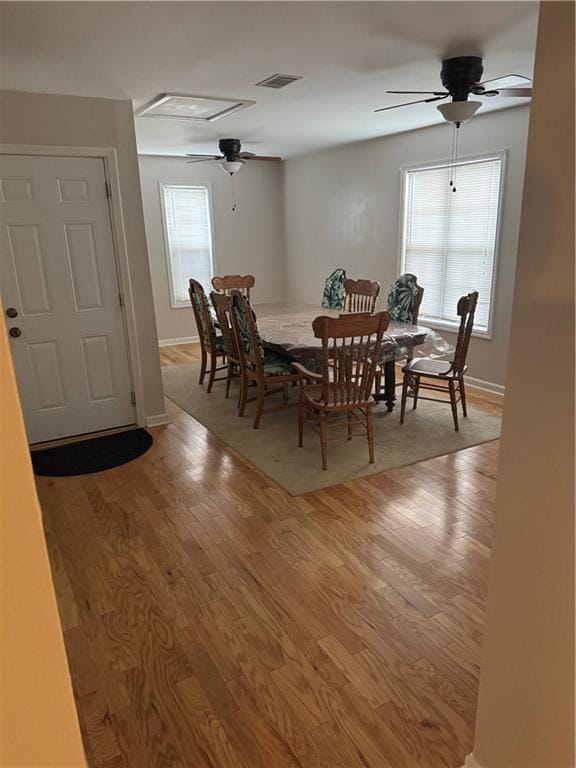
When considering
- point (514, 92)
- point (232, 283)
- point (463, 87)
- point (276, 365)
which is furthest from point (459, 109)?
point (232, 283)

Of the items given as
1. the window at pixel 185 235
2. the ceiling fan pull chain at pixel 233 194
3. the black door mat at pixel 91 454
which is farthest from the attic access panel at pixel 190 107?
the ceiling fan pull chain at pixel 233 194

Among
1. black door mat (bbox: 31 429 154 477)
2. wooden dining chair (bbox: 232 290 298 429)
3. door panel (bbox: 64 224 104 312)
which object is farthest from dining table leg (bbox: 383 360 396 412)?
door panel (bbox: 64 224 104 312)

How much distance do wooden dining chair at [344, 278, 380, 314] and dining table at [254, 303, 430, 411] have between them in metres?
0.34

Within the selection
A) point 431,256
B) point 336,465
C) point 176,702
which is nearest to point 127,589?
point 176,702

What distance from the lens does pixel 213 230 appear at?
7395mm

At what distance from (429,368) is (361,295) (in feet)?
4.43

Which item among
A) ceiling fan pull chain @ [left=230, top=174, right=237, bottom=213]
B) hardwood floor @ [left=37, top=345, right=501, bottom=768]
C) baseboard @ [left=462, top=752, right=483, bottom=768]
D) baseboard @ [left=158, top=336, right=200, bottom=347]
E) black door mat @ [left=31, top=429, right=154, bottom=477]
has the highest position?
ceiling fan pull chain @ [left=230, top=174, right=237, bottom=213]

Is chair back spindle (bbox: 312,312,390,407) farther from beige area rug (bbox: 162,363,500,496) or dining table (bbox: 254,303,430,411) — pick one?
beige area rug (bbox: 162,363,500,496)

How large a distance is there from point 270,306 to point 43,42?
3515 millimetres

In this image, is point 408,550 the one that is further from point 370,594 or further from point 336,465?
A: point 336,465

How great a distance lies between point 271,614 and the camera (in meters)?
2.18

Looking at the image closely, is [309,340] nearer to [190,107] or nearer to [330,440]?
[330,440]

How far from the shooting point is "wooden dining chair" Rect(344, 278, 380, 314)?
5.02 m

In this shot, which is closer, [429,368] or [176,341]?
[429,368]
